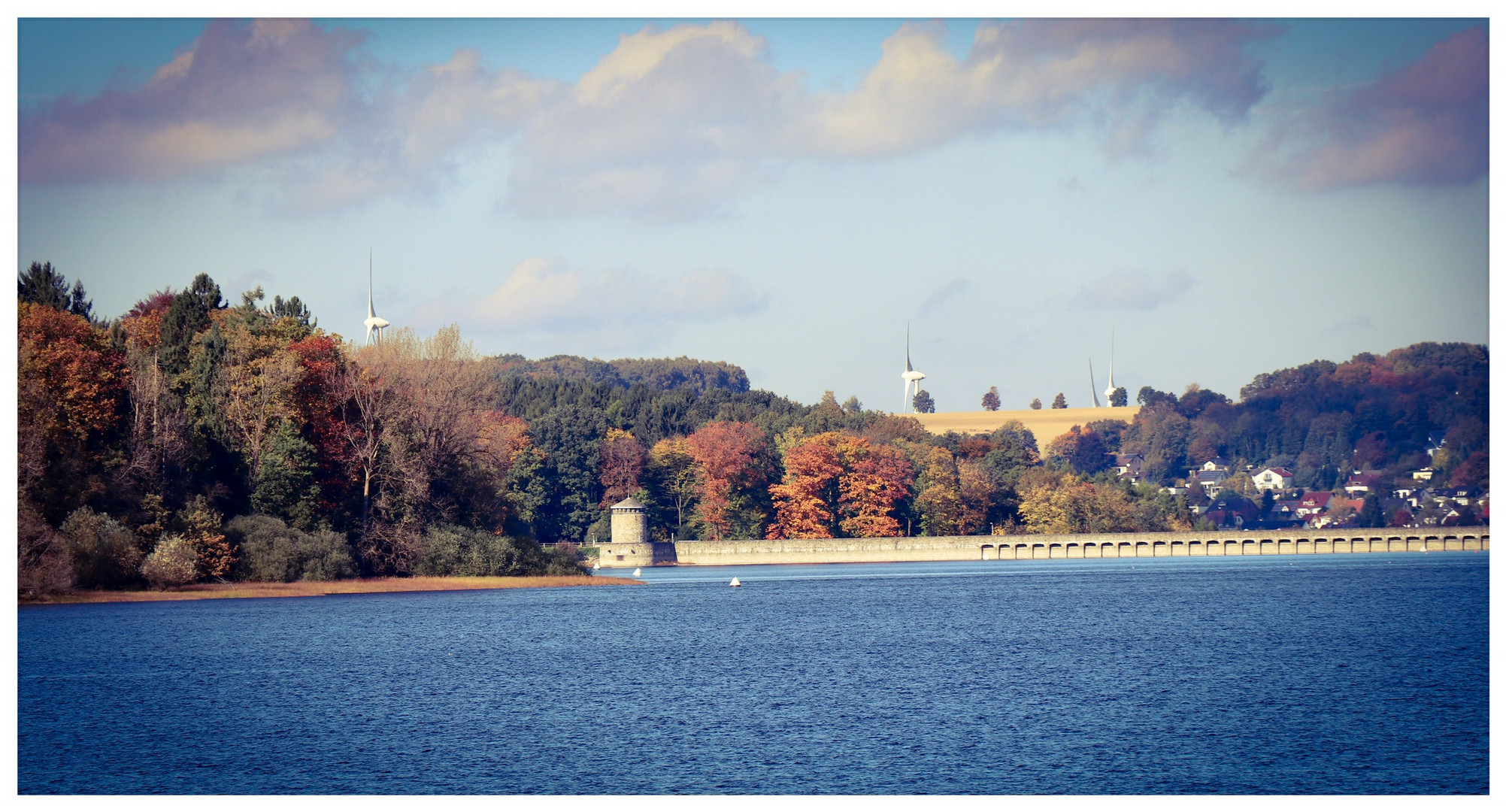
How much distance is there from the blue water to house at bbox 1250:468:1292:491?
13552 centimetres

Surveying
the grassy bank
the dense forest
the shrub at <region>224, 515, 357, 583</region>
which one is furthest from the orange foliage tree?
the shrub at <region>224, 515, 357, 583</region>

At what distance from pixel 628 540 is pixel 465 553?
146 ft

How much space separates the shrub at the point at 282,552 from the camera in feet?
224

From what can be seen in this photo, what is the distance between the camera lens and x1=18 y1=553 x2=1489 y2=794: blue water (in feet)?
88.0

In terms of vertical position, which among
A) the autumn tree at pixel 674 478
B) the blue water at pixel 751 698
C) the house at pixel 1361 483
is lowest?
the blue water at pixel 751 698

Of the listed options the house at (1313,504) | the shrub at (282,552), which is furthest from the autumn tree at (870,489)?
the house at (1313,504)

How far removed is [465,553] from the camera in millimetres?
76688

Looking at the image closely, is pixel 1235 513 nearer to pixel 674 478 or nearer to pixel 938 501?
pixel 938 501

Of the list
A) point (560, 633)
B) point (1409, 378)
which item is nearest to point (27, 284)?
point (560, 633)

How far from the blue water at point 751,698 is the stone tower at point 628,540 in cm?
5260

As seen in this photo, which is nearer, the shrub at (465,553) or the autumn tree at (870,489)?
the shrub at (465,553)

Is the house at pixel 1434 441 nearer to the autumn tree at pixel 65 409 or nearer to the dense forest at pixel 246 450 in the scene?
the dense forest at pixel 246 450

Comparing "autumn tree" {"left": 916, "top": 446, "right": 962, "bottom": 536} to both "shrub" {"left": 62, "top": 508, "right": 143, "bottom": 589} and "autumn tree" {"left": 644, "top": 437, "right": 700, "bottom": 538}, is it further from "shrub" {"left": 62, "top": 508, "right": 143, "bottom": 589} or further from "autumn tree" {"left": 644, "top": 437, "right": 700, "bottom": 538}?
"shrub" {"left": 62, "top": 508, "right": 143, "bottom": 589}
